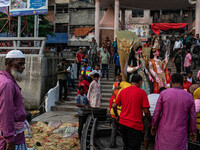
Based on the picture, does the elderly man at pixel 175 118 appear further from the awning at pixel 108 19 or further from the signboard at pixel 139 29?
the signboard at pixel 139 29

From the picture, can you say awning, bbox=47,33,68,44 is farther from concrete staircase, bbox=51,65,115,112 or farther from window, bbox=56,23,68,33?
concrete staircase, bbox=51,65,115,112

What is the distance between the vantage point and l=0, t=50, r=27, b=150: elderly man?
2.17 meters

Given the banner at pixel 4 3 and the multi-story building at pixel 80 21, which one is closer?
the banner at pixel 4 3

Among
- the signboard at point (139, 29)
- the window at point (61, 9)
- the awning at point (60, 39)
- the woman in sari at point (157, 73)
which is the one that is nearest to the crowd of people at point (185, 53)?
the woman in sari at point (157, 73)

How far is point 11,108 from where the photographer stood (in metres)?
2.22

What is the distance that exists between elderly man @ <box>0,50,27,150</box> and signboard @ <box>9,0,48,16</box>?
Result: 914 cm

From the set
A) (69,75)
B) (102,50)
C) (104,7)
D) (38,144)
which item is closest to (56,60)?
(69,75)

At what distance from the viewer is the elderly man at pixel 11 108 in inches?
85.6

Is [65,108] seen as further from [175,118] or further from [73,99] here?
[175,118]

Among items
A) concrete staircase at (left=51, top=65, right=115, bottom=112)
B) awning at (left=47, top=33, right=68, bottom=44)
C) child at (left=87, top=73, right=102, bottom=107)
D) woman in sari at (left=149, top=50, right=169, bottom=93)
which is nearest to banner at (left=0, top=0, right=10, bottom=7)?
concrete staircase at (left=51, top=65, right=115, bottom=112)

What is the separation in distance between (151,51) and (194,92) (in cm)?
328

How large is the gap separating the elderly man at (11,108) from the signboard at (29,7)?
30.0 feet

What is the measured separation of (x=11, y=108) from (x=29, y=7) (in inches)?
390

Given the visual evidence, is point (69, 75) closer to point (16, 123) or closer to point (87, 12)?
point (16, 123)
